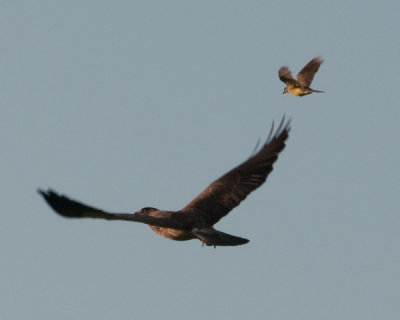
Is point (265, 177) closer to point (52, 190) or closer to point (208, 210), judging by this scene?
point (208, 210)

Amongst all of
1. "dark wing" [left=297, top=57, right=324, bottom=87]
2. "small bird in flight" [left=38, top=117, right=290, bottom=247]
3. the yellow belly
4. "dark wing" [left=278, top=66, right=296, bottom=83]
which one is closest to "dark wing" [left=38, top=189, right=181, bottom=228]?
"small bird in flight" [left=38, top=117, right=290, bottom=247]

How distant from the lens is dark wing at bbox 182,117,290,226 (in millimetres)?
18203

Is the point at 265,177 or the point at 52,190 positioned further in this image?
the point at 265,177

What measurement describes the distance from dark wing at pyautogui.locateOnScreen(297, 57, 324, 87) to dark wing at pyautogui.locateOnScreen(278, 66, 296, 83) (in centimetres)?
56

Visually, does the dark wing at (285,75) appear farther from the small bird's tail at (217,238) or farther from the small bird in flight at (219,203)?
the small bird's tail at (217,238)

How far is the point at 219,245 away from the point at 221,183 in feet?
6.61

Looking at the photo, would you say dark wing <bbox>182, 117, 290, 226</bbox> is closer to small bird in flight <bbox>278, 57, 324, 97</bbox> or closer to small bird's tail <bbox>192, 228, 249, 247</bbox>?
small bird's tail <bbox>192, 228, 249, 247</bbox>

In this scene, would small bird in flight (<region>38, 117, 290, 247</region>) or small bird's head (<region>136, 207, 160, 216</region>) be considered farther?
small bird's head (<region>136, 207, 160, 216</region>)

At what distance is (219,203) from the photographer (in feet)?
59.9

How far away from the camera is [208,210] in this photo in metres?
18.1

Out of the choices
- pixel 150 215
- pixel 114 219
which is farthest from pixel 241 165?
pixel 114 219

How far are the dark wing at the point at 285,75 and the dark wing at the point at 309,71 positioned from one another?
1.84ft

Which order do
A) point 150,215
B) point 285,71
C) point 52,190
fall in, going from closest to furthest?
point 52,190 < point 150,215 < point 285,71

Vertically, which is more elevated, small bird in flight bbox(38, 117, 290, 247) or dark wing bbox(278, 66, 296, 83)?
dark wing bbox(278, 66, 296, 83)
